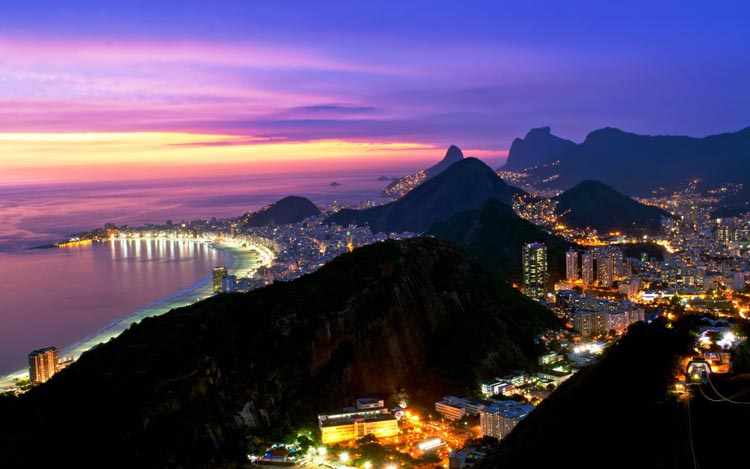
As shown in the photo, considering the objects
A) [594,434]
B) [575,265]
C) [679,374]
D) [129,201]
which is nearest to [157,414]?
[594,434]

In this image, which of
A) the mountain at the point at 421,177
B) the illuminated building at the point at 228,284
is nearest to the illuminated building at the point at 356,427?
the illuminated building at the point at 228,284

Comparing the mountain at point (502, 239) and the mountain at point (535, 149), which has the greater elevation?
the mountain at point (535, 149)

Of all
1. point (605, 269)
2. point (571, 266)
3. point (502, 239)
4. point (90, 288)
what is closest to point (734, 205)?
point (502, 239)

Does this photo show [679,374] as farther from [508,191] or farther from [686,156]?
[686,156]

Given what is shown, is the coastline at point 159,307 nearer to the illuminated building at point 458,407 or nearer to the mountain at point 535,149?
the illuminated building at point 458,407

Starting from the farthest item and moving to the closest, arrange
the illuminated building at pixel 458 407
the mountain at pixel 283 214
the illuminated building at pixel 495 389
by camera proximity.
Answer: the mountain at pixel 283 214 < the illuminated building at pixel 495 389 < the illuminated building at pixel 458 407

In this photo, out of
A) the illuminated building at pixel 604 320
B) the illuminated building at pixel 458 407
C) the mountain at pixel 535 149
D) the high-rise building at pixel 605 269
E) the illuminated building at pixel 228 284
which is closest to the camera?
the illuminated building at pixel 458 407

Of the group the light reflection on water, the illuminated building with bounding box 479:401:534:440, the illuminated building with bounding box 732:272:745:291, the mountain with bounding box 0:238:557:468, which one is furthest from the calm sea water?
the illuminated building with bounding box 732:272:745:291
